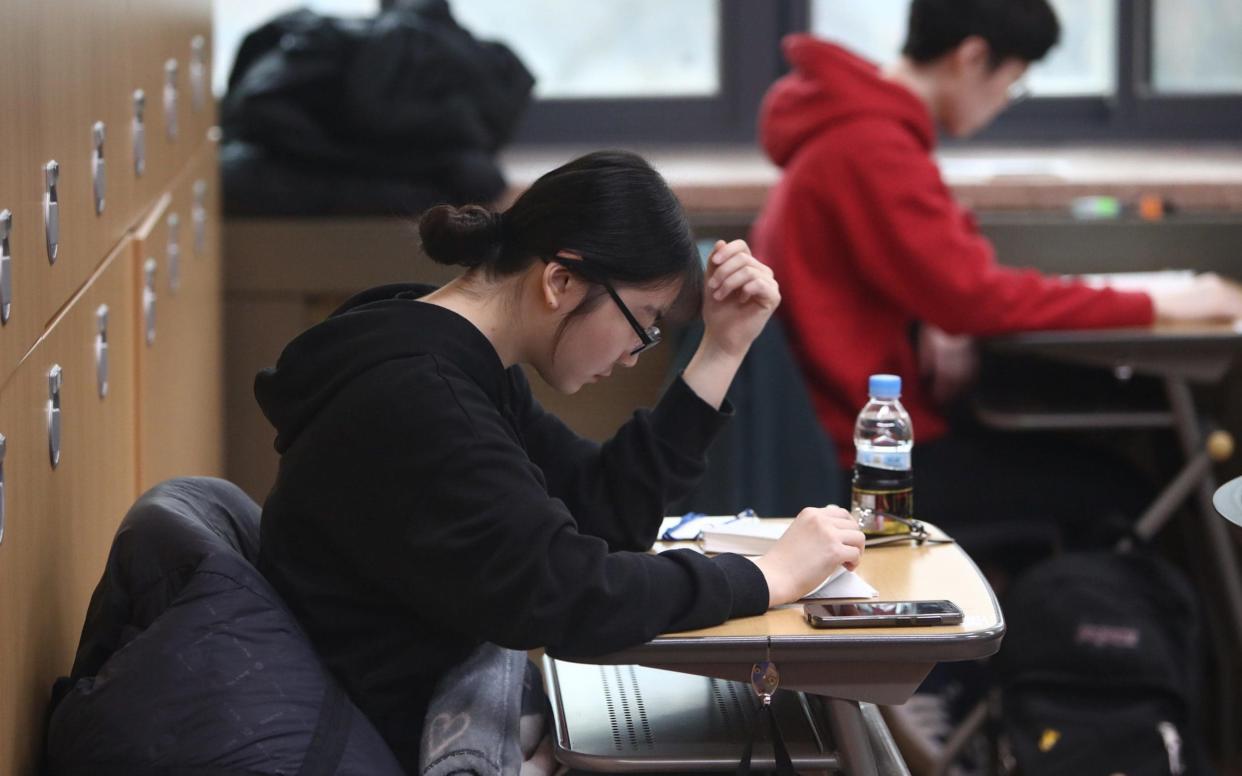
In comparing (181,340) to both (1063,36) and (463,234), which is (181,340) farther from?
(1063,36)

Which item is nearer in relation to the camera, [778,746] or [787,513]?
Answer: [778,746]

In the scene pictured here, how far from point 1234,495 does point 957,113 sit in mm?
1544

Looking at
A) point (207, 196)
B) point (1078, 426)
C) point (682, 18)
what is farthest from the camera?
point (682, 18)

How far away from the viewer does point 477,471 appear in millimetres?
1271

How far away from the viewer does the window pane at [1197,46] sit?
11.5 feet

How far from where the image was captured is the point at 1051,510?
105 inches

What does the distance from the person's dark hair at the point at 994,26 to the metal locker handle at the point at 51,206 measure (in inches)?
66.9

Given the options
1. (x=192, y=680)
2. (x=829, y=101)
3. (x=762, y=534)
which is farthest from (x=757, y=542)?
(x=829, y=101)

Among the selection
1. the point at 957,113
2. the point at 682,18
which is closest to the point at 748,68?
the point at 682,18

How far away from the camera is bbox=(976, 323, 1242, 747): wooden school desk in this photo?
2549 mm

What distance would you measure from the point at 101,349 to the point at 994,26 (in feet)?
5.30

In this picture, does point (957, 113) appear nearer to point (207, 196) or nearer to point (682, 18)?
point (682, 18)

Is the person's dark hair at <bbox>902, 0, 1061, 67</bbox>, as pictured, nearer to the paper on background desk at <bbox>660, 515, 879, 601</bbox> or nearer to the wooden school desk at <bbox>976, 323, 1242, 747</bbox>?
the wooden school desk at <bbox>976, 323, 1242, 747</bbox>

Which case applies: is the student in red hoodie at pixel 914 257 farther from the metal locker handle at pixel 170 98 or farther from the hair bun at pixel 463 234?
the hair bun at pixel 463 234
